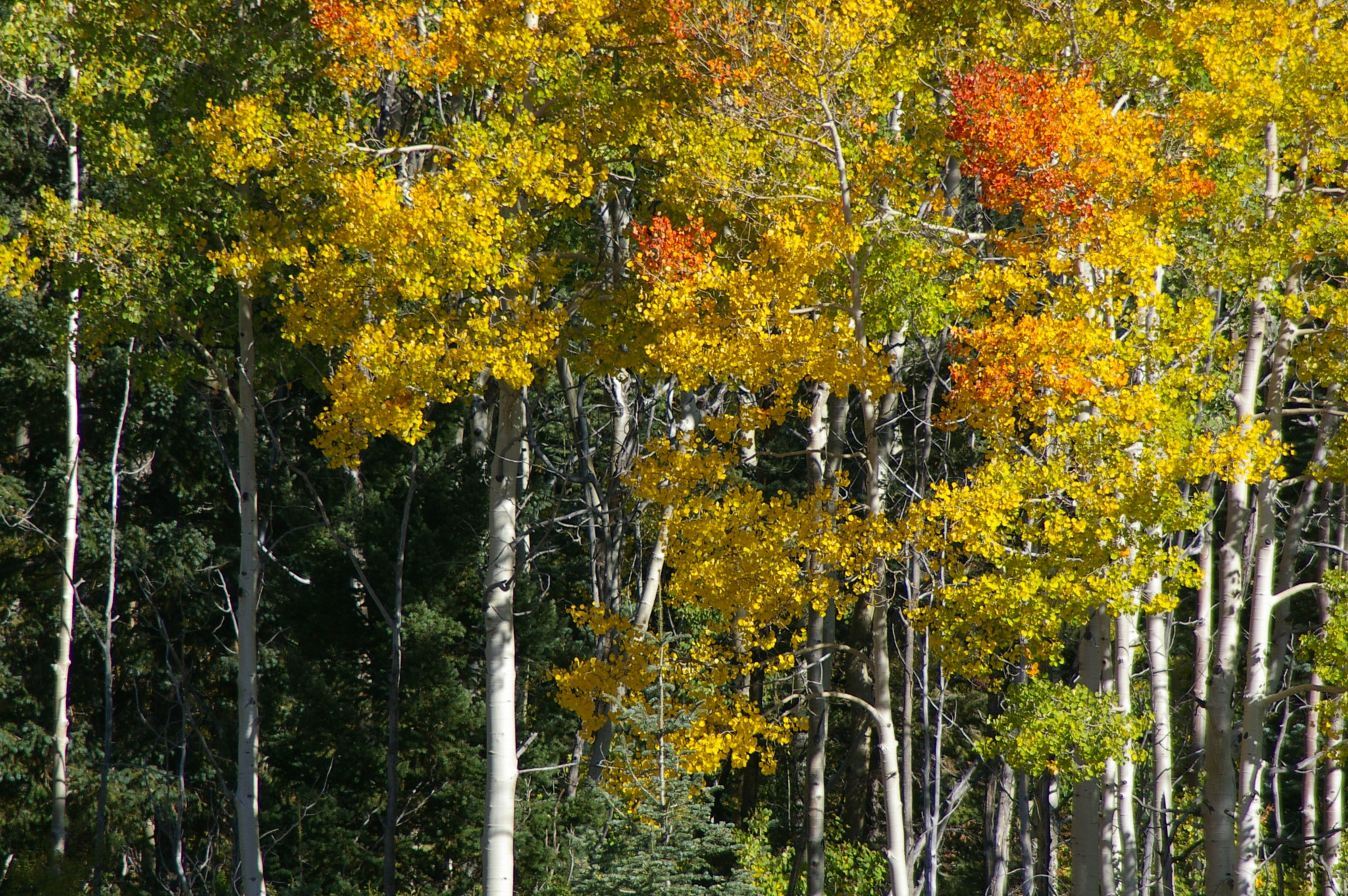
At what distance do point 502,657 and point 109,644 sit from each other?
8090mm

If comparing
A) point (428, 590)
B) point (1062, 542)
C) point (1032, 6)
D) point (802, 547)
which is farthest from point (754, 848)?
point (1032, 6)

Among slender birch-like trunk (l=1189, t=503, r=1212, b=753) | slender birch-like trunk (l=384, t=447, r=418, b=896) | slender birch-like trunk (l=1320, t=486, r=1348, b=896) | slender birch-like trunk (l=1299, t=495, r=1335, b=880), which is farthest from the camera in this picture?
slender birch-like trunk (l=1299, t=495, r=1335, b=880)

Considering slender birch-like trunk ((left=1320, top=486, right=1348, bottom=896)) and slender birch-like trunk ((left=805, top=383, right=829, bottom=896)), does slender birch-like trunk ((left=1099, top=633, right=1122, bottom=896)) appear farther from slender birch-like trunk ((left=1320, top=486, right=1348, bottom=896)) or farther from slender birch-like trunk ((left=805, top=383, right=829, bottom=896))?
slender birch-like trunk ((left=1320, top=486, right=1348, bottom=896))

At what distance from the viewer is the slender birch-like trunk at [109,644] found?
13.5 metres

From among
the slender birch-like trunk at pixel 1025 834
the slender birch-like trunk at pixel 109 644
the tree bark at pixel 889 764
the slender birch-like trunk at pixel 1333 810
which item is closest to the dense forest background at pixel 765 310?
the tree bark at pixel 889 764

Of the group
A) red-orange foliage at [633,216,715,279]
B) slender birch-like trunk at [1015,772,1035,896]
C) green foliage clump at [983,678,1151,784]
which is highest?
red-orange foliage at [633,216,715,279]

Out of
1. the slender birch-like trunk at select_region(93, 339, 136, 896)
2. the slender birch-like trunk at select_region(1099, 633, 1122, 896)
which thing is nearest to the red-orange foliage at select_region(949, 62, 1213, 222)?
the slender birch-like trunk at select_region(1099, 633, 1122, 896)

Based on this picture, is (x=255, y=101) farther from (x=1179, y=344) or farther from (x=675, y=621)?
(x=675, y=621)

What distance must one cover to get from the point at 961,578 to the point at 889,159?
11.2ft

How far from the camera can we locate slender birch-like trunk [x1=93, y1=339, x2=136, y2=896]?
13508 mm

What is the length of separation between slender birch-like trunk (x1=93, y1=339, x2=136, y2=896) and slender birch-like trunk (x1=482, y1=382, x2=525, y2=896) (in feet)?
22.4

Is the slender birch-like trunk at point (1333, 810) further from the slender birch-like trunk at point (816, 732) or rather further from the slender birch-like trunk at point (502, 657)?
the slender birch-like trunk at point (502, 657)

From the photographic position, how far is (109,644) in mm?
14023

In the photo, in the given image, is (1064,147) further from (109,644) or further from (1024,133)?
(109,644)
